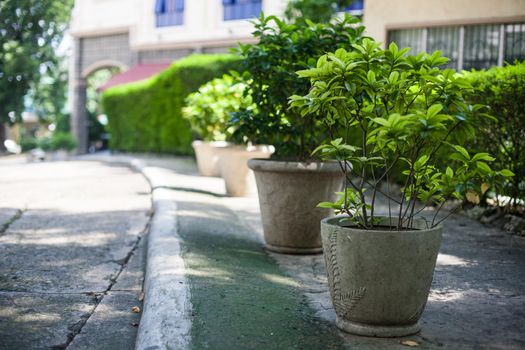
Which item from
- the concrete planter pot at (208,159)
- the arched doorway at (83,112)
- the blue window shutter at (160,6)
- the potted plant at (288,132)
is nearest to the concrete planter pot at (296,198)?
the potted plant at (288,132)

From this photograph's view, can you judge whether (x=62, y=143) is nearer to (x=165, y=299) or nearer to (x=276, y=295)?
(x=276, y=295)

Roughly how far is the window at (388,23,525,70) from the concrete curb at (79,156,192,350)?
897 cm

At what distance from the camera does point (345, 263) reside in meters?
3.13

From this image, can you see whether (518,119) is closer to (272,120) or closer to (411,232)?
(272,120)

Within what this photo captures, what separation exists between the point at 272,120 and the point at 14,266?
2.33m

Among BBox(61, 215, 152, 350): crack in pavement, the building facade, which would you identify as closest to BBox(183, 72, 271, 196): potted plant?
the building facade

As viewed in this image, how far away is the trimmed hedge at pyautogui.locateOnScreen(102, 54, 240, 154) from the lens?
1487 centimetres

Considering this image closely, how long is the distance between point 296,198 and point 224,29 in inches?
748

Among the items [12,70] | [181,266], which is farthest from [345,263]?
[12,70]

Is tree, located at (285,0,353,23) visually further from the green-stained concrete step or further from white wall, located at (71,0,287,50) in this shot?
the green-stained concrete step

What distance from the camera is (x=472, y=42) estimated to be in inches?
520

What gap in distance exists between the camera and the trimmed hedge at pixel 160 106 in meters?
14.9

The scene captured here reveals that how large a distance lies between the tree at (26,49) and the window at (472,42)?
17.9 metres

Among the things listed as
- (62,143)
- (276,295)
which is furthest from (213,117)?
(62,143)
